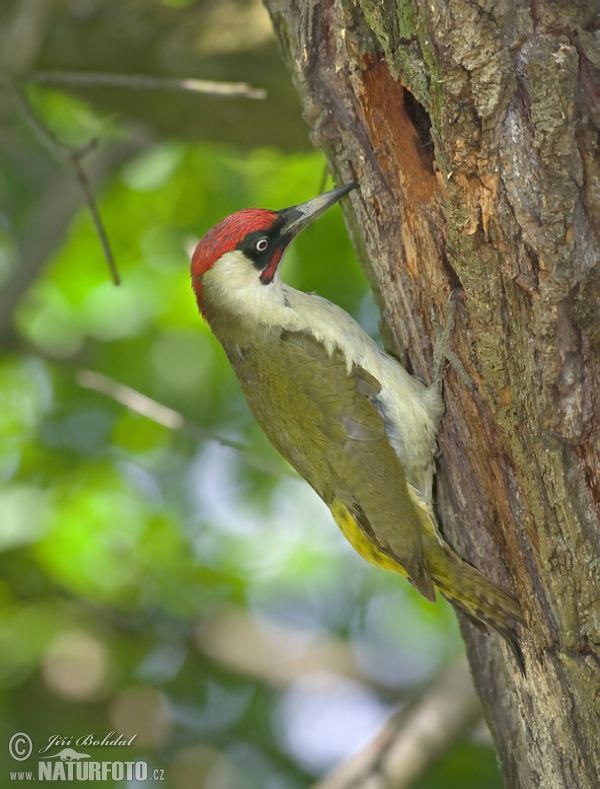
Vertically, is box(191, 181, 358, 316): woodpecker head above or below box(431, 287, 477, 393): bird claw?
below

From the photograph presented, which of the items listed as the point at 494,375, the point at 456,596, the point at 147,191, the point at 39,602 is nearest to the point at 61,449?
the point at 39,602

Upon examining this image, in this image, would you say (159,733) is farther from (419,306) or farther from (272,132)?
(419,306)

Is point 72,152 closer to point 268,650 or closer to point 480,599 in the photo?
point 480,599

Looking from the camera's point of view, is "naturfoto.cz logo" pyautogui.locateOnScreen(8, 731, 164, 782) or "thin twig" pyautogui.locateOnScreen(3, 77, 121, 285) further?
"naturfoto.cz logo" pyautogui.locateOnScreen(8, 731, 164, 782)

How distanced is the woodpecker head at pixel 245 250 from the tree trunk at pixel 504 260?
30.7 inches

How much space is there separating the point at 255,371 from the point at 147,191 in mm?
3110

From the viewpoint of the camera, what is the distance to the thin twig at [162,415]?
3.89 metres

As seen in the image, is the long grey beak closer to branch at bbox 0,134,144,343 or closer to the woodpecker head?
the woodpecker head

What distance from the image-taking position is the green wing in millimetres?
3086

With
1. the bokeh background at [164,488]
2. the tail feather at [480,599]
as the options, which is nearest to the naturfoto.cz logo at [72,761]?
the bokeh background at [164,488]

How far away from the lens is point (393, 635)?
6289 millimetres

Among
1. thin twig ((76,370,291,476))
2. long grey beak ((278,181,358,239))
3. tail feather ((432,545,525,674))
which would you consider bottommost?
thin twig ((76,370,291,476))

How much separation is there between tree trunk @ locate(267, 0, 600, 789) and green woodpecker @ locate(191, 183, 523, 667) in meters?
0.12

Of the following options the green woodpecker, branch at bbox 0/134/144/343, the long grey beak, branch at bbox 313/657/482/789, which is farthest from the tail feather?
branch at bbox 0/134/144/343
